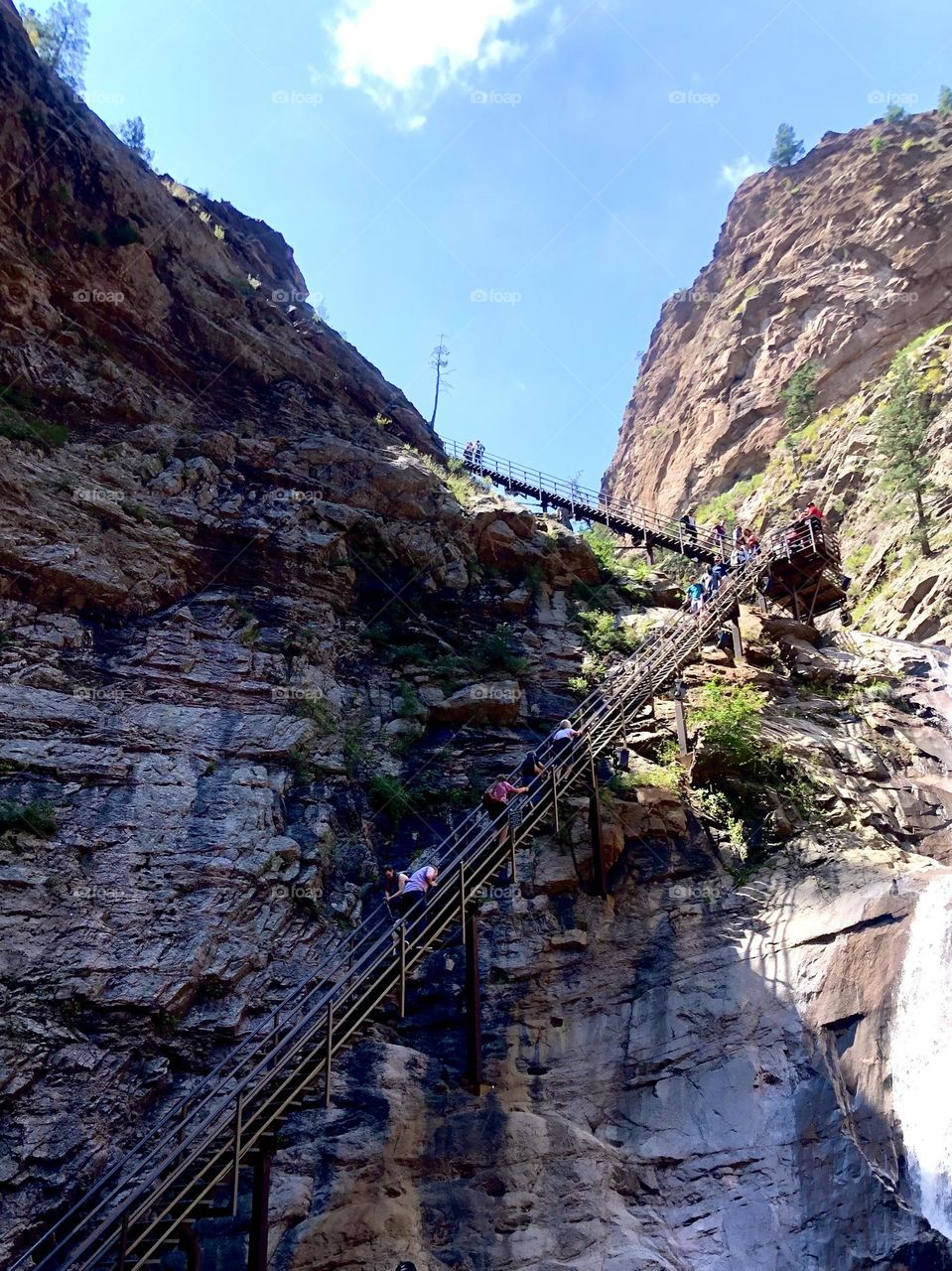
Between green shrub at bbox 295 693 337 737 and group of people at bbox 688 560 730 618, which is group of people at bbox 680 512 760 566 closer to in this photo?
group of people at bbox 688 560 730 618

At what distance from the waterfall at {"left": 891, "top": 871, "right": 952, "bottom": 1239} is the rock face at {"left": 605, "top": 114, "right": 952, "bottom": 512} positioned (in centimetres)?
3744

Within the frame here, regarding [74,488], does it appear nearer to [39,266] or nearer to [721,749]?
[39,266]

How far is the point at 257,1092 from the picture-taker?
408 inches

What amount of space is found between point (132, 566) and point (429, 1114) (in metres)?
10.8

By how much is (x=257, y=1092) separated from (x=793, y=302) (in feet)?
167

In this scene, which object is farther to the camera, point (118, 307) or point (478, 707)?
point (118, 307)

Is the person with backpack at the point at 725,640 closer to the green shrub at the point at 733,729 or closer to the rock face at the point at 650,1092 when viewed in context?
the green shrub at the point at 733,729

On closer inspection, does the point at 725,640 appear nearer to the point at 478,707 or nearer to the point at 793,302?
the point at 478,707

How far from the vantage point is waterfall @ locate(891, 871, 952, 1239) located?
1082 cm

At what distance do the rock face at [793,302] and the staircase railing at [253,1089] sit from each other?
125 feet

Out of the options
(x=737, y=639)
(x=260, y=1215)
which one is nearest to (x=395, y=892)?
(x=260, y=1215)

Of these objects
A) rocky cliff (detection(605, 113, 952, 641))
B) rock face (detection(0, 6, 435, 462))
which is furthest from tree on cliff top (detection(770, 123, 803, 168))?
rock face (detection(0, 6, 435, 462))

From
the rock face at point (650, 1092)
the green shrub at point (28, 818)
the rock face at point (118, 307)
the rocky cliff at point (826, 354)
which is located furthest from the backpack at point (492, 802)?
the rocky cliff at point (826, 354)

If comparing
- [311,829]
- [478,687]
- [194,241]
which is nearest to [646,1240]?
[311,829]
